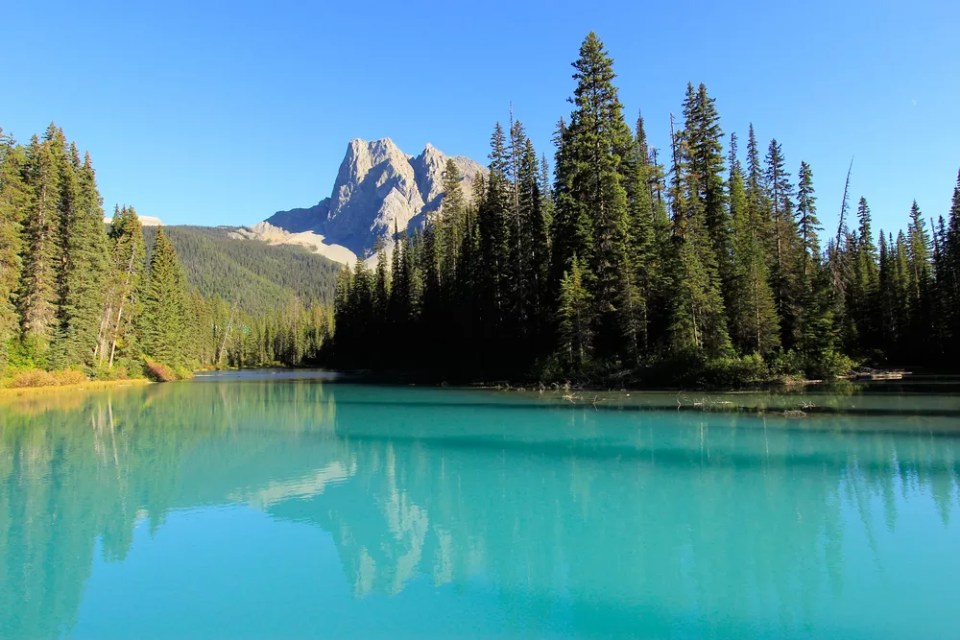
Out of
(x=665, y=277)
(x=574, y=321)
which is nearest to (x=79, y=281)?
(x=574, y=321)

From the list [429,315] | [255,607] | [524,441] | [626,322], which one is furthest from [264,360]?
[255,607]

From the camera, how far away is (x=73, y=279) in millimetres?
47094

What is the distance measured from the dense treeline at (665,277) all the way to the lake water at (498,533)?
15.8m

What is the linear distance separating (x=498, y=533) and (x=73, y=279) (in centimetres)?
4933

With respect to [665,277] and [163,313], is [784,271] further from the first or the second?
[163,313]

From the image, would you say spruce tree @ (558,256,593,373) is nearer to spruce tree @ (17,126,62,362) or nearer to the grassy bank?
the grassy bank

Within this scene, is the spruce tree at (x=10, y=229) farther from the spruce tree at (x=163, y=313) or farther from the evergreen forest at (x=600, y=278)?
the spruce tree at (x=163, y=313)

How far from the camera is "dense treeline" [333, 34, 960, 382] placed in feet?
124

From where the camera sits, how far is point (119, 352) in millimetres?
57906

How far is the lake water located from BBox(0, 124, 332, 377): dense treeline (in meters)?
25.2

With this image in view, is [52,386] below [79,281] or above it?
below

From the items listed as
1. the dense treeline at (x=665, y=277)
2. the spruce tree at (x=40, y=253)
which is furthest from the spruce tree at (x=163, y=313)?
the dense treeline at (x=665, y=277)

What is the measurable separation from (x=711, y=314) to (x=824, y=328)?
868 centimetres

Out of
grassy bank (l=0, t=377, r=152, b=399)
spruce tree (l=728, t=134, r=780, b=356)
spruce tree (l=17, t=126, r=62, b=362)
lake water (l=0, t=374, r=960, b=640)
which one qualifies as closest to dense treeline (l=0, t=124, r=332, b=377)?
spruce tree (l=17, t=126, r=62, b=362)
